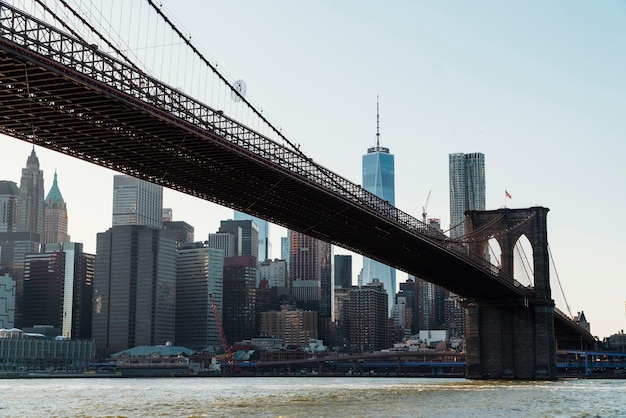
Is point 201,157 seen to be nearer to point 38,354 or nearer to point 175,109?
point 175,109

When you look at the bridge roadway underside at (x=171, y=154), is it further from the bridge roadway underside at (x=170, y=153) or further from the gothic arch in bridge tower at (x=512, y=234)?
the gothic arch in bridge tower at (x=512, y=234)

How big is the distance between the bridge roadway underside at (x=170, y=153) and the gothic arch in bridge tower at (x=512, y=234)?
9546mm

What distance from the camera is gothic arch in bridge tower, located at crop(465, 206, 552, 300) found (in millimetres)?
88250

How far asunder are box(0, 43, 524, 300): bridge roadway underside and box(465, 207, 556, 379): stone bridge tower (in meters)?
9.72

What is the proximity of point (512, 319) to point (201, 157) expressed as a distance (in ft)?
153

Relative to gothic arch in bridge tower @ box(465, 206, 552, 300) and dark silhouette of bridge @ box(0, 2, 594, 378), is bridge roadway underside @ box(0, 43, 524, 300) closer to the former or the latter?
dark silhouette of bridge @ box(0, 2, 594, 378)

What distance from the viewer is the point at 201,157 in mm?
51469

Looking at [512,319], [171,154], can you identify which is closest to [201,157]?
[171,154]

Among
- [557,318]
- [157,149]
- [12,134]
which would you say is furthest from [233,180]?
[557,318]

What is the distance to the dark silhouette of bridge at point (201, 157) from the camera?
125ft

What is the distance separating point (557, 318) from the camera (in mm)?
97562

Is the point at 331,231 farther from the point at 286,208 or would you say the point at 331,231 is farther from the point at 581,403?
the point at 581,403

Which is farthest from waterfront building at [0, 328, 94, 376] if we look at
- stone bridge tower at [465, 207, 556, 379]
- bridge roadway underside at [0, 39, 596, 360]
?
bridge roadway underside at [0, 39, 596, 360]

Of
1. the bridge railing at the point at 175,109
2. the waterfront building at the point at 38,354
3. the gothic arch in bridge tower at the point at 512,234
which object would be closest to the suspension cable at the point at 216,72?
the bridge railing at the point at 175,109
